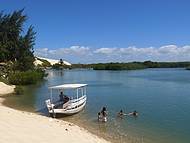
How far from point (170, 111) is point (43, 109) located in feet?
43.7

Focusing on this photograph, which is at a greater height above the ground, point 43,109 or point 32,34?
point 32,34

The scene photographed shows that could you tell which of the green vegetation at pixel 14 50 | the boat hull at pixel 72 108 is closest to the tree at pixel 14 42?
the green vegetation at pixel 14 50

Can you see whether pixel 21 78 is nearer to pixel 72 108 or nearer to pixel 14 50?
pixel 14 50

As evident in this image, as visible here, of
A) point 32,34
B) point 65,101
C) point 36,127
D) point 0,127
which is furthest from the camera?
point 32,34

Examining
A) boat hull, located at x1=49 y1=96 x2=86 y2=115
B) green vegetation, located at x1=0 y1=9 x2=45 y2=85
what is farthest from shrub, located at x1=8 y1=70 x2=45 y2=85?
boat hull, located at x1=49 y1=96 x2=86 y2=115

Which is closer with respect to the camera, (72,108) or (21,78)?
(72,108)

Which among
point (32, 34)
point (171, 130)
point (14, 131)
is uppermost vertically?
point (32, 34)

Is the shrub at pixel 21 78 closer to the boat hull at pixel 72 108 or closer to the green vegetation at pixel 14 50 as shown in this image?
the green vegetation at pixel 14 50

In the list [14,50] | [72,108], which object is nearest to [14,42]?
[14,50]

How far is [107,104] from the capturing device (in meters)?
41.9

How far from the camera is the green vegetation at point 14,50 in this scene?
7165 cm

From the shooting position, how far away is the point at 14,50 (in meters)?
76.2

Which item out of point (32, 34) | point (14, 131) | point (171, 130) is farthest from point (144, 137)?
point (32, 34)

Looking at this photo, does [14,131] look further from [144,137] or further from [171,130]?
[171,130]
